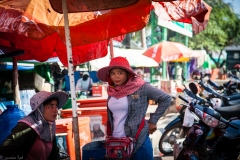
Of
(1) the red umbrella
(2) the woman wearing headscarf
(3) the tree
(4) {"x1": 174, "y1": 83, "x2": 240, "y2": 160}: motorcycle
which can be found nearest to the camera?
(2) the woman wearing headscarf

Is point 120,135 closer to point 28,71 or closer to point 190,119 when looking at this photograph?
point 190,119

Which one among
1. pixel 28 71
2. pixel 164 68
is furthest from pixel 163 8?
pixel 164 68

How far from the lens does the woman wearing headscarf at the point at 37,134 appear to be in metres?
2.57

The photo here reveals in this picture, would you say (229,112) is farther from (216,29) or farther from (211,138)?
(216,29)

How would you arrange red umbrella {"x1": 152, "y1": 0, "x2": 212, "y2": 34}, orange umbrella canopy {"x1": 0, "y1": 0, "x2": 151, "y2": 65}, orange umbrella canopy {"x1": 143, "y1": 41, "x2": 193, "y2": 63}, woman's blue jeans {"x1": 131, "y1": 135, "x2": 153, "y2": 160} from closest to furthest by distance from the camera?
woman's blue jeans {"x1": 131, "y1": 135, "x2": 153, "y2": 160}
orange umbrella canopy {"x1": 0, "y1": 0, "x2": 151, "y2": 65}
red umbrella {"x1": 152, "y1": 0, "x2": 212, "y2": 34}
orange umbrella canopy {"x1": 143, "y1": 41, "x2": 193, "y2": 63}

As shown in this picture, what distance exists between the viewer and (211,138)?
4.46 meters

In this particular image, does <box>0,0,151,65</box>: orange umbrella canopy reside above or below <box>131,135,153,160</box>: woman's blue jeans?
above

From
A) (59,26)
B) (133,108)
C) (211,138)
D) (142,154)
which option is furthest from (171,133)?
(59,26)

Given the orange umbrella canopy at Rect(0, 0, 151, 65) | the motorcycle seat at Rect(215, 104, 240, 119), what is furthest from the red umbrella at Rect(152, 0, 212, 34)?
the motorcycle seat at Rect(215, 104, 240, 119)

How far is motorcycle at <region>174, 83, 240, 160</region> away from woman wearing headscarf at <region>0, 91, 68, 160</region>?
1.99 meters

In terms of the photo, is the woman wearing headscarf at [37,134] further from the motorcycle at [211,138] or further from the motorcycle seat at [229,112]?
the motorcycle seat at [229,112]

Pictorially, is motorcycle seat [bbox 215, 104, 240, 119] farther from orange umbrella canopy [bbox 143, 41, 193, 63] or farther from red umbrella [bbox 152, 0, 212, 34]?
orange umbrella canopy [bbox 143, 41, 193, 63]

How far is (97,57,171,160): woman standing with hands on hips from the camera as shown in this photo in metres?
3.29

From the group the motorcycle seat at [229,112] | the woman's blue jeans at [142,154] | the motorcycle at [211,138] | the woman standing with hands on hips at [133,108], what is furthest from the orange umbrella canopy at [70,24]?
the motorcycle seat at [229,112]
